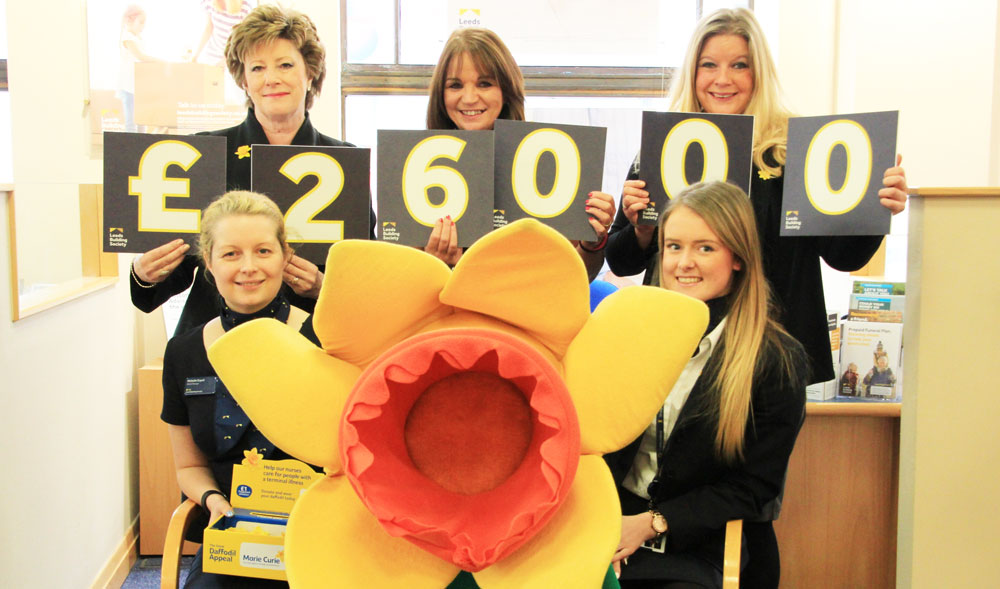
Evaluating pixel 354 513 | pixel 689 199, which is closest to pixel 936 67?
pixel 689 199

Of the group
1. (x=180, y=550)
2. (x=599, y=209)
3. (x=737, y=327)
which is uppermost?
(x=599, y=209)

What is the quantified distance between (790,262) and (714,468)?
22.6 inches

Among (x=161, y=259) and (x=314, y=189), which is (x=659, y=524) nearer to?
(x=314, y=189)

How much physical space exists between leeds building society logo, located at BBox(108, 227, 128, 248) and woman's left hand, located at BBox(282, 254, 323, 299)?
302 millimetres

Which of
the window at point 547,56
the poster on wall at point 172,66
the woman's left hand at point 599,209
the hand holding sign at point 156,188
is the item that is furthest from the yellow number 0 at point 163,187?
the window at point 547,56

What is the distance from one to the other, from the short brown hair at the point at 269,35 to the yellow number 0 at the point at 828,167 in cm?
105

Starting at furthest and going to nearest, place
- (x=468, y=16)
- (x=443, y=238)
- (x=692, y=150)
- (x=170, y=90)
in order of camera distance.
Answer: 1. (x=468, y=16)
2. (x=170, y=90)
3. (x=692, y=150)
4. (x=443, y=238)

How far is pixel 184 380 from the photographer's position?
60.3 inches

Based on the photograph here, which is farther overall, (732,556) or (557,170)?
(557,170)

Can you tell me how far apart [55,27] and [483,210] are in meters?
1.75

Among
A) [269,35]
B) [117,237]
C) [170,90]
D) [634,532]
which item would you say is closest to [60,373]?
[117,237]

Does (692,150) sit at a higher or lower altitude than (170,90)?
lower

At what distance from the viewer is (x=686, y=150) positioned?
1.59 m

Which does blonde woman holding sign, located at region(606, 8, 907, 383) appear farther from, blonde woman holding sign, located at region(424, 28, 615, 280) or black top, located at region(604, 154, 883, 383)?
blonde woman holding sign, located at region(424, 28, 615, 280)
